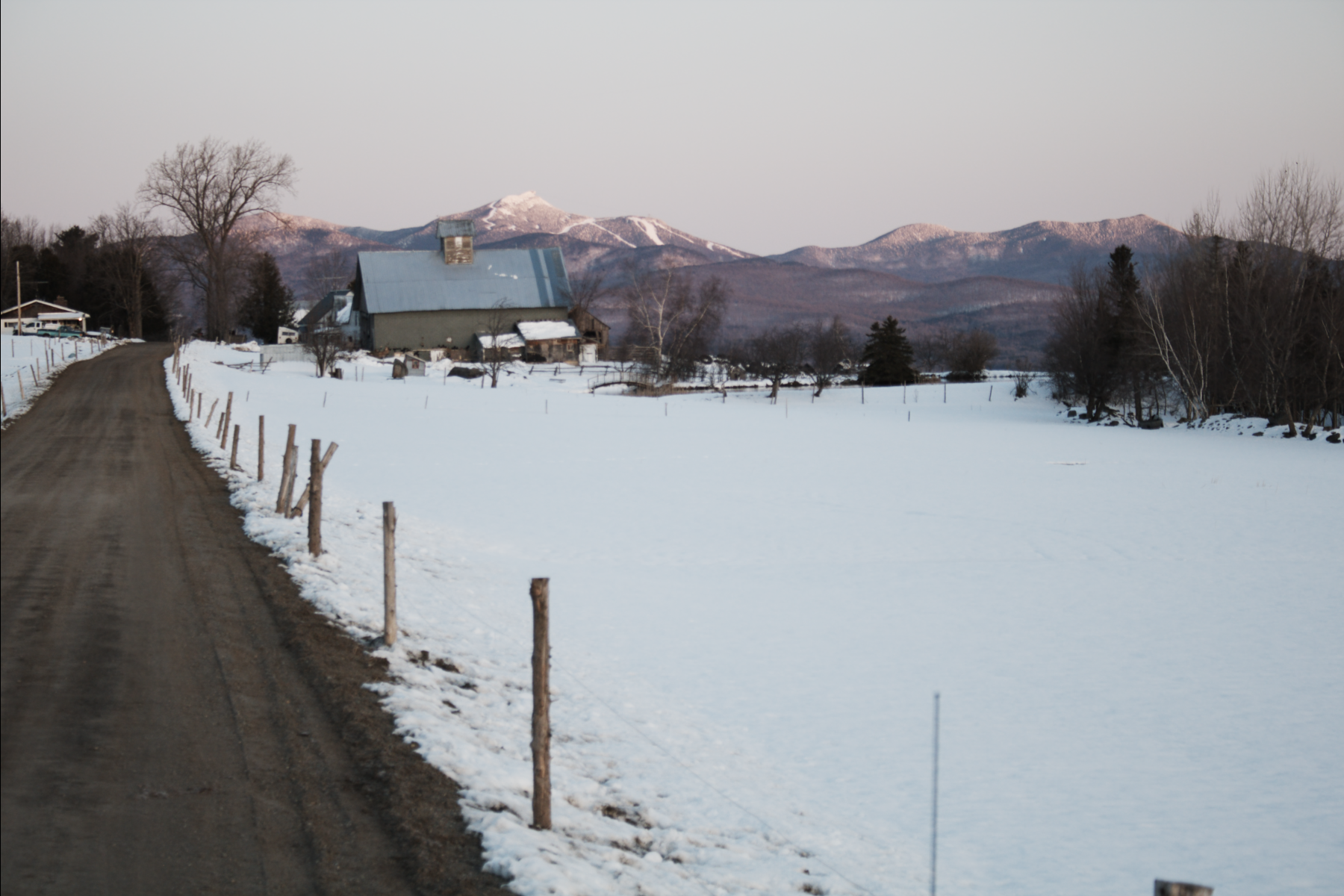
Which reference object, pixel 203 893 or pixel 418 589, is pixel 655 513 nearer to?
pixel 418 589

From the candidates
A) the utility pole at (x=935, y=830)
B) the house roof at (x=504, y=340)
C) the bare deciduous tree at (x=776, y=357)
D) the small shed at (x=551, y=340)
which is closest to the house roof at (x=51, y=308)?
the house roof at (x=504, y=340)

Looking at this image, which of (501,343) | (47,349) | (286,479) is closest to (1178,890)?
(286,479)

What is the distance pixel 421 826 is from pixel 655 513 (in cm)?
1665

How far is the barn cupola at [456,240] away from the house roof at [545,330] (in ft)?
25.8

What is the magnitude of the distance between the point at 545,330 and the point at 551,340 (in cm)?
90

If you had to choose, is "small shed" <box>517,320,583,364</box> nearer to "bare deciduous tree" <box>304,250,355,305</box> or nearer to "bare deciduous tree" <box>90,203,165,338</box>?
"bare deciduous tree" <box>90,203,165,338</box>

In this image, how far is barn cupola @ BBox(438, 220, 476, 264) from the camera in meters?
80.2

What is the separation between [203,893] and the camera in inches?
174

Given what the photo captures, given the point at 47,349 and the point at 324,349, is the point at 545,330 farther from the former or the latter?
the point at 47,349

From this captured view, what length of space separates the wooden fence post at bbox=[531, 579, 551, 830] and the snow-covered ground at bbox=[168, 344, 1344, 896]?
0.16 m

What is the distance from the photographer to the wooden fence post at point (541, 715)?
654cm

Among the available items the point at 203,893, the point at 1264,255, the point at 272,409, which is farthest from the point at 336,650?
the point at 1264,255

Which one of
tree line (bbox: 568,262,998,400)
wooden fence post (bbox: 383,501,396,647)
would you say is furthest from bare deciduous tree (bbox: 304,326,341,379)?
wooden fence post (bbox: 383,501,396,647)

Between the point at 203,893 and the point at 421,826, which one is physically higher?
the point at 203,893
